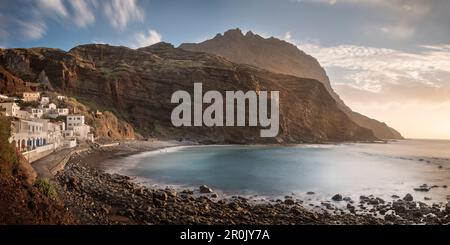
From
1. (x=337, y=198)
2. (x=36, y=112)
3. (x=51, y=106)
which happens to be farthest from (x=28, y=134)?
(x=51, y=106)

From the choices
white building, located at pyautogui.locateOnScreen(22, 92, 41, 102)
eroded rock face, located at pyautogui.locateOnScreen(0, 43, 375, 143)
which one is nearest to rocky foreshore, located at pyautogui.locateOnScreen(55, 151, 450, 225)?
white building, located at pyautogui.locateOnScreen(22, 92, 41, 102)

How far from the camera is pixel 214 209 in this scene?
17922 mm

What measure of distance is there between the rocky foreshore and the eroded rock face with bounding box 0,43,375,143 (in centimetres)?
7864

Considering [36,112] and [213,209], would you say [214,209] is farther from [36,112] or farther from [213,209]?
[36,112]

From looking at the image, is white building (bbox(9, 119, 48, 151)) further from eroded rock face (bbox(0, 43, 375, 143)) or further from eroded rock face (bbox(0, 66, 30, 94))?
eroded rock face (bbox(0, 43, 375, 143))

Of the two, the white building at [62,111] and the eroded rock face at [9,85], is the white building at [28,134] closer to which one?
the white building at [62,111]

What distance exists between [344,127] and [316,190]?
444ft

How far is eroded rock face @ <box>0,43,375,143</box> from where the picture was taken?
102 meters

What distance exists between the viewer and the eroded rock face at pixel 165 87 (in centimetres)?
10175
